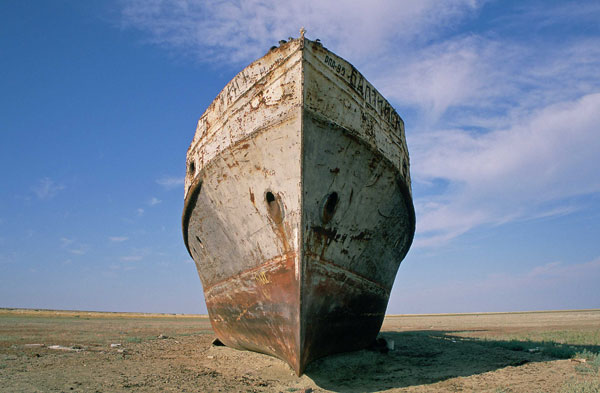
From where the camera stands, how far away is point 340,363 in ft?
16.0

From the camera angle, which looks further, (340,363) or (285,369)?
(340,363)

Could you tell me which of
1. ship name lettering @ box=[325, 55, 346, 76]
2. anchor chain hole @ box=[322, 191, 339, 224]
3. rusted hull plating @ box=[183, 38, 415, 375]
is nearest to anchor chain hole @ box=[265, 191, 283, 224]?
rusted hull plating @ box=[183, 38, 415, 375]

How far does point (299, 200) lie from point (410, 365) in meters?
3.04

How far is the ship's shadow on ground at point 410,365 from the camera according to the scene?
4.21m

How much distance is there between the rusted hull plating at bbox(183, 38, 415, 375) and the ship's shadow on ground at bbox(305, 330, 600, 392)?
0.84 feet

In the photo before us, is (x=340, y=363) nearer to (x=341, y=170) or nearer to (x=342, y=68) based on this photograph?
(x=341, y=170)

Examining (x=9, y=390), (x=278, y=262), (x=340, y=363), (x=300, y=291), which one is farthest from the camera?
(x=340, y=363)

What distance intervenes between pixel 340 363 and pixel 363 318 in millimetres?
713

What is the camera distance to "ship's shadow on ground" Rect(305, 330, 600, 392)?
421 cm

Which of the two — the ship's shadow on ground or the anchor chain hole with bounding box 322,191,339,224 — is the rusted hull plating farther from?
the ship's shadow on ground

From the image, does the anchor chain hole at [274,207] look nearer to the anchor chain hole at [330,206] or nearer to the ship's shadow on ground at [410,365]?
the anchor chain hole at [330,206]

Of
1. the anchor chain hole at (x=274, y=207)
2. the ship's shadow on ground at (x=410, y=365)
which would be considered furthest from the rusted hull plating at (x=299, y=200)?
the ship's shadow on ground at (x=410, y=365)

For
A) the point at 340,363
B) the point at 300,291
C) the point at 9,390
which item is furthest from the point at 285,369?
the point at 9,390

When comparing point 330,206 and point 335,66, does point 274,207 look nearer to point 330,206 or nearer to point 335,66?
→ point 330,206
